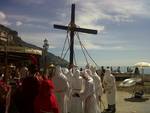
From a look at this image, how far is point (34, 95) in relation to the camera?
878cm

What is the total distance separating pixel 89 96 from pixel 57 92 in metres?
1.15

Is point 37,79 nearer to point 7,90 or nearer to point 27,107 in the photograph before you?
point 27,107

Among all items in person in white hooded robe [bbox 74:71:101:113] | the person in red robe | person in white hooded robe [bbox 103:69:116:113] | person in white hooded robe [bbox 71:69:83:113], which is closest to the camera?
the person in red robe

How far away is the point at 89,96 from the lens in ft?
50.5

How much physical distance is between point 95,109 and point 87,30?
10.5 m

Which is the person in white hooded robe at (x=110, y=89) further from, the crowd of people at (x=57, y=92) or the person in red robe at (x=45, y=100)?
the person in red robe at (x=45, y=100)

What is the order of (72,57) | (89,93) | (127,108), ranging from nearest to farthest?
(89,93) → (127,108) → (72,57)

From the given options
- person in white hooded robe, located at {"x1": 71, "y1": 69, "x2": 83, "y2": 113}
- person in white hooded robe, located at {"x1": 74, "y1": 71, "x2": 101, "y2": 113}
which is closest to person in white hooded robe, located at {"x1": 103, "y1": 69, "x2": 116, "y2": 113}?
person in white hooded robe, located at {"x1": 71, "y1": 69, "x2": 83, "y2": 113}

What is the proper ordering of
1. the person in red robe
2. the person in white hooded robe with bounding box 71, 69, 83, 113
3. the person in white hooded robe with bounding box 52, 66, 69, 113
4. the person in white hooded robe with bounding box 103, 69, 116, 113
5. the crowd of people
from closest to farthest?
the crowd of people
the person in red robe
the person in white hooded robe with bounding box 52, 66, 69, 113
the person in white hooded robe with bounding box 71, 69, 83, 113
the person in white hooded robe with bounding box 103, 69, 116, 113

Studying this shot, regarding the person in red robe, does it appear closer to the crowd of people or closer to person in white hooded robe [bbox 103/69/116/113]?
the crowd of people

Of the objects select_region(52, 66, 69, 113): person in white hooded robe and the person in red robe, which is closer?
the person in red robe

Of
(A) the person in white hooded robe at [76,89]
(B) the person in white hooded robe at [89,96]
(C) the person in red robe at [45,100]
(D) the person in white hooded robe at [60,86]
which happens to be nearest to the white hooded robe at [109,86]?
(A) the person in white hooded robe at [76,89]

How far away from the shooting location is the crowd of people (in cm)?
883

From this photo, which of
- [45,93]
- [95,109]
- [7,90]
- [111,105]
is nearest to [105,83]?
[111,105]
